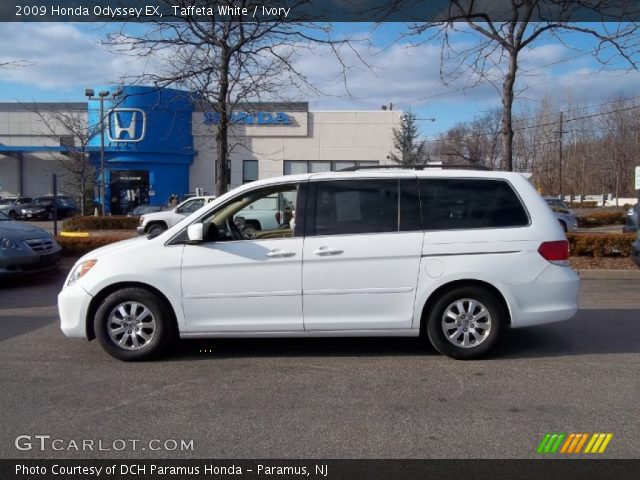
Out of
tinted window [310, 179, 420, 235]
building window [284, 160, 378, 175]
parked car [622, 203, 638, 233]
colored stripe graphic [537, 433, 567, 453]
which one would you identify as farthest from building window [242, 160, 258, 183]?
colored stripe graphic [537, 433, 567, 453]

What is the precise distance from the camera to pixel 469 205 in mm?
5805

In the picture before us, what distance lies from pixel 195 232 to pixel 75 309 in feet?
4.74

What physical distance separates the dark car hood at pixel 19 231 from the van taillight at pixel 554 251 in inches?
345

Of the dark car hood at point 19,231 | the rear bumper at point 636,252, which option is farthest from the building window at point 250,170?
the rear bumper at point 636,252

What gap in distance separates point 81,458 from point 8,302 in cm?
625

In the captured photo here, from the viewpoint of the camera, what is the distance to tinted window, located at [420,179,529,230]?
18.9 ft

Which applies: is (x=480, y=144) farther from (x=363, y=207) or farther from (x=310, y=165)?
(x=363, y=207)

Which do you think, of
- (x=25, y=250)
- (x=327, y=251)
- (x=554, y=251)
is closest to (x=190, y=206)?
(x=25, y=250)

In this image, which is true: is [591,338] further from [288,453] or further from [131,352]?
[131,352]

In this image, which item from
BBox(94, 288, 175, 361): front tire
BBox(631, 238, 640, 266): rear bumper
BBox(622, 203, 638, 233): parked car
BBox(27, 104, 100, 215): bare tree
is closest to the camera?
BBox(94, 288, 175, 361): front tire

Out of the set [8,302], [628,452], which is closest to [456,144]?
[8,302]

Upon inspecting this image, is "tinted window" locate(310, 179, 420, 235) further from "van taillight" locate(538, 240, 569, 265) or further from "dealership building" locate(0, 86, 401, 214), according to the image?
"dealership building" locate(0, 86, 401, 214)

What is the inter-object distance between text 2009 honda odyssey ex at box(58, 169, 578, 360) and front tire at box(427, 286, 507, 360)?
0.04 ft

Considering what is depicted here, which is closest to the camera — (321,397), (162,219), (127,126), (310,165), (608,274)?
(321,397)
